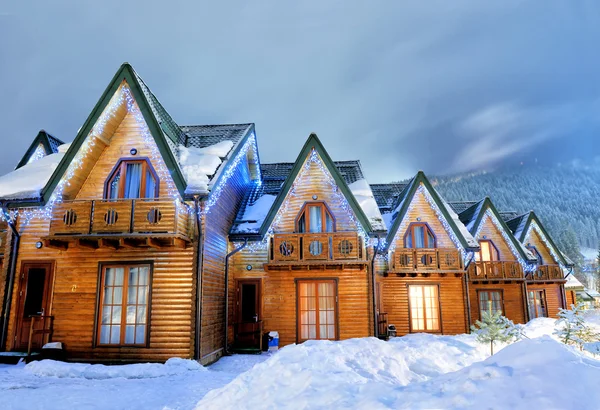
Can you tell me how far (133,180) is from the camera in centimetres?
1372

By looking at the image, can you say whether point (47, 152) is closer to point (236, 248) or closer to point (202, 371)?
point (236, 248)

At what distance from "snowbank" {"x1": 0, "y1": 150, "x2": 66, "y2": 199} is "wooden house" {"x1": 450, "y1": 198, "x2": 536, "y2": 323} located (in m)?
20.6

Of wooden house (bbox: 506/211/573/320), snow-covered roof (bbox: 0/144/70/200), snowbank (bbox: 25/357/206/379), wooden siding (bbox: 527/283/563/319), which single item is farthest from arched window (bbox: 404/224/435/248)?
snow-covered roof (bbox: 0/144/70/200)

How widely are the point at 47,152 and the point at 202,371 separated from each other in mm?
12304

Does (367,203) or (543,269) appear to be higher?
(367,203)

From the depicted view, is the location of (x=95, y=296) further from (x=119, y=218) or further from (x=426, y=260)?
(x=426, y=260)

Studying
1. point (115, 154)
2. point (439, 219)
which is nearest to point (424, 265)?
point (439, 219)

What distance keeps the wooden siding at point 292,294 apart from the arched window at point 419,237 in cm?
442

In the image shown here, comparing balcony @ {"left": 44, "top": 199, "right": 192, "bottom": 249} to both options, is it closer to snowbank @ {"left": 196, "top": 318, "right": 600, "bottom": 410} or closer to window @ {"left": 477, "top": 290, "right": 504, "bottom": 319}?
snowbank @ {"left": 196, "top": 318, "right": 600, "bottom": 410}

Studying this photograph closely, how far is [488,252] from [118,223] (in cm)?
1966

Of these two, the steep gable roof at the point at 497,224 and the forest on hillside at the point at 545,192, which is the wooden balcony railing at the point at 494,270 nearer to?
the steep gable roof at the point at 497,224

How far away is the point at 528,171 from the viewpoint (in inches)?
7170

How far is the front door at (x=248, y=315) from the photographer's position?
1569cm

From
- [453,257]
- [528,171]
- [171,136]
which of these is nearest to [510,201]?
[528,171]
